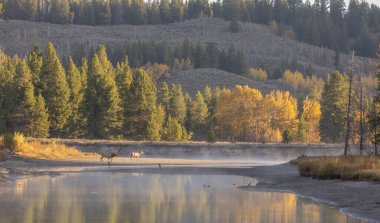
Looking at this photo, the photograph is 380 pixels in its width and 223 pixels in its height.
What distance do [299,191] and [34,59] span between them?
208 ft

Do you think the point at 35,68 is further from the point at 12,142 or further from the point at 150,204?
the point at 150,204

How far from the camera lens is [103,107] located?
95.7 metres

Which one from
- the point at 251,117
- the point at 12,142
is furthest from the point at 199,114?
the point at 12,142

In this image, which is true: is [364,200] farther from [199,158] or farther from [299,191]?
[199,158]

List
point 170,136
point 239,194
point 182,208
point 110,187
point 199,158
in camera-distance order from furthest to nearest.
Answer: point 170,136 < point 199,158 < point 110,187 < point 239,194 < point 182,208

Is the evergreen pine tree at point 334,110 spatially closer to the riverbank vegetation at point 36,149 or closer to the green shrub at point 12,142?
the riverbank vegetation at point 36,149

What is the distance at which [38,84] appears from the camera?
91562 mm

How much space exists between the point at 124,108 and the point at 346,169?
204ft

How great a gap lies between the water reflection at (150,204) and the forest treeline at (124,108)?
35108mm

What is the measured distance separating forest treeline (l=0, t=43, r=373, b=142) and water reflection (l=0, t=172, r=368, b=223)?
35.1 m

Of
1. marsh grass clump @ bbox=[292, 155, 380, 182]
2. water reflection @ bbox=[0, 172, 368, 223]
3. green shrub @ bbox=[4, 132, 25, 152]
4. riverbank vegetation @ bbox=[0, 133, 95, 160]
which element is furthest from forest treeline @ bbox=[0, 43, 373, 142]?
Answer: water reflection @ bbox=[0, 172, 368, 223]

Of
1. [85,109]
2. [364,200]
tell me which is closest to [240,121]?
[85,109]

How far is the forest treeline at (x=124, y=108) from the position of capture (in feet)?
288

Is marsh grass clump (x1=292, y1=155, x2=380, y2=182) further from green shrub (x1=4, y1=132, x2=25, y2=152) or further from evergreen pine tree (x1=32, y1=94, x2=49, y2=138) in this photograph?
evergreen pine tree (x1=32, y1=94, x2=49, y2=138)
